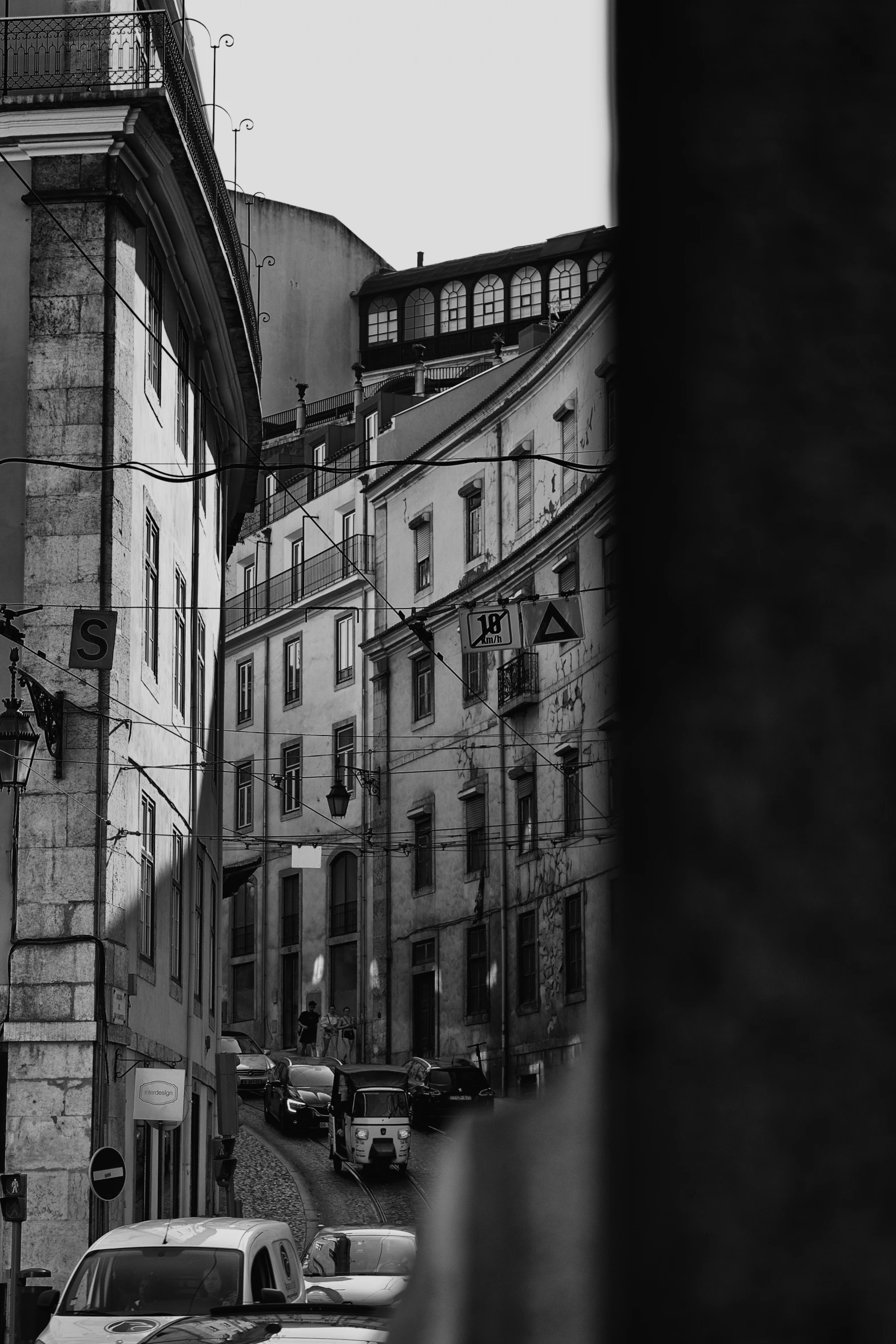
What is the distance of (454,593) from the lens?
168 ft

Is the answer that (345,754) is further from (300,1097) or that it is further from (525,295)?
(525,295)

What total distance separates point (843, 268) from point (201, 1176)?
30513 mm

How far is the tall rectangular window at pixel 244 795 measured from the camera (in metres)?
63.3

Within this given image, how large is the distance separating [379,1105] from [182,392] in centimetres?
1628

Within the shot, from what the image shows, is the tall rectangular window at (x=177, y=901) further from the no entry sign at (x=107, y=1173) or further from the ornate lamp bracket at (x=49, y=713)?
the no entry sign at (x=107, y=1173)

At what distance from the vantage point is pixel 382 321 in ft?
234

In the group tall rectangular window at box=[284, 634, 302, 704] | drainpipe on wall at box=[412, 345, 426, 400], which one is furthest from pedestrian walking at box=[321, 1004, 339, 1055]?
drainpipe on wall at box=[412, 345, 426, 400]

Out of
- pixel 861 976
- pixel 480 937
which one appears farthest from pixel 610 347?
pixel 480 937

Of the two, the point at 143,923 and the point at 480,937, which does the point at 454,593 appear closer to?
the point at 480,937

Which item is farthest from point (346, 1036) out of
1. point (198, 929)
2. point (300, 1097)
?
point (198, 929)

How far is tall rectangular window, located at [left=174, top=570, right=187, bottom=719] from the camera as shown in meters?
27.7

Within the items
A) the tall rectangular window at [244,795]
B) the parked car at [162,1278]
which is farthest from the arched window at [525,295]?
the parked car at [162,1278]

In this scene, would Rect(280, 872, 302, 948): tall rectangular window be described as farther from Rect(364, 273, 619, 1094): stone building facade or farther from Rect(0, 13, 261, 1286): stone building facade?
Rect(0, 13, 261, 1286): stone building facade

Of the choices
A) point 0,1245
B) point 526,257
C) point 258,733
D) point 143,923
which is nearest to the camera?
point 0,1245
